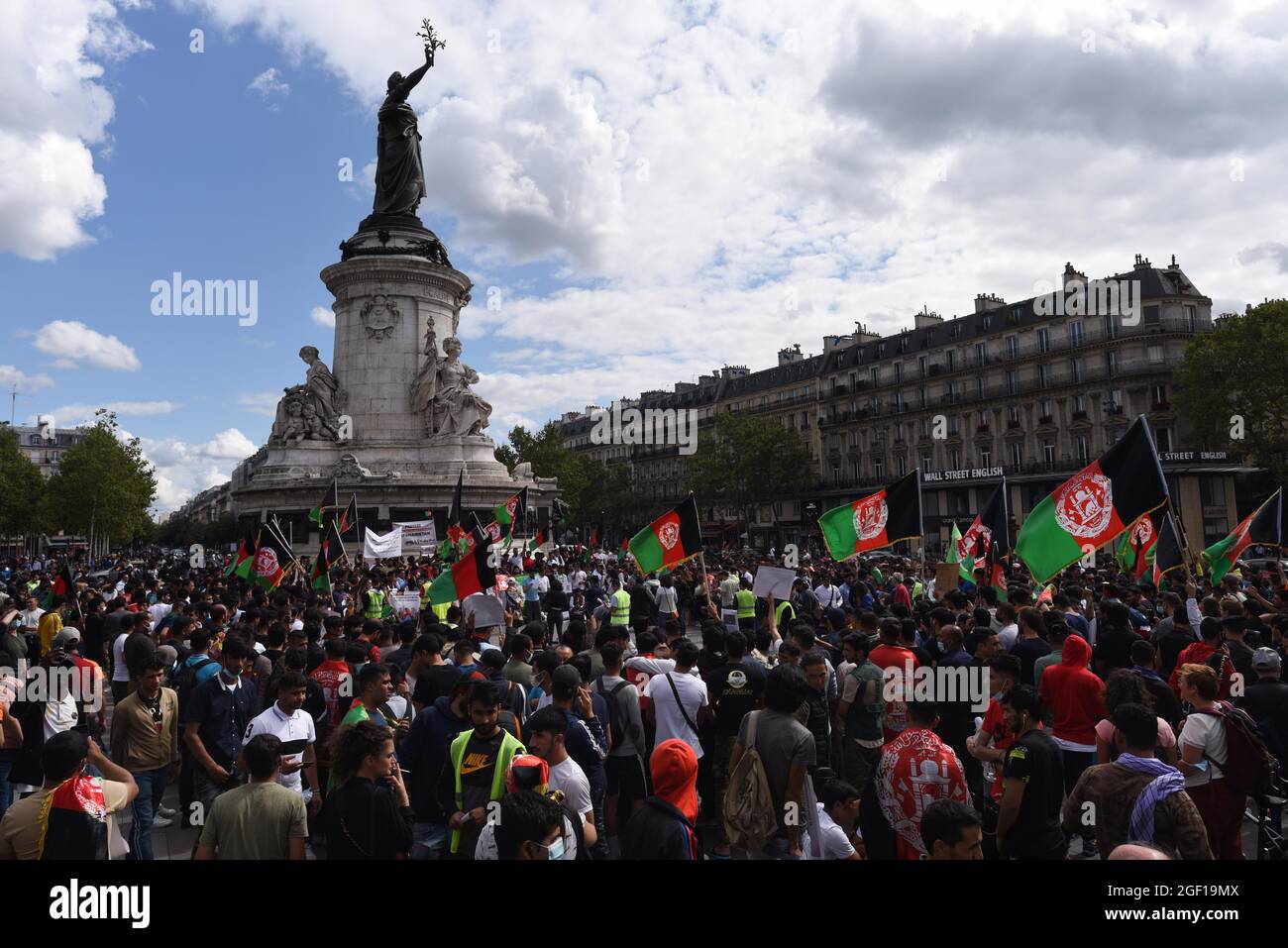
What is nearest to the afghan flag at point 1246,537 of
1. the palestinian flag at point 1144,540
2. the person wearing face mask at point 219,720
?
the palestinian flag at point 1144,540

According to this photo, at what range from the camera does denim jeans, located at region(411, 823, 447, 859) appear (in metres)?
5.56

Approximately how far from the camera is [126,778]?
5.09m

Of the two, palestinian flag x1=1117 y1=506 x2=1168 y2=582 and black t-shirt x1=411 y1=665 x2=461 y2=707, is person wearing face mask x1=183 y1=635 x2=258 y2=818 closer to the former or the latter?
black t-shirt x1=411 y1=665 x2=461 y2=707

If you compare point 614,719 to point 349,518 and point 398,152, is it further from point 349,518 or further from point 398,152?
point 398,152

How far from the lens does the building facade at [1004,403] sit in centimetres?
5066

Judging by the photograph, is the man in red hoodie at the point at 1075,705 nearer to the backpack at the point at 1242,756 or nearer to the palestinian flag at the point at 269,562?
the backpack at the point at 1242,756

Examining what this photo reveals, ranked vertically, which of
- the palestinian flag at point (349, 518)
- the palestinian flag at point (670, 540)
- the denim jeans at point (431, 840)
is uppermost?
the palestinian flag at point (349, 518)

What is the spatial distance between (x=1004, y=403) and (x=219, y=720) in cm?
5787

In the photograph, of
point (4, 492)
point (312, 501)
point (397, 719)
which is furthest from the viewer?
point (4, 492)

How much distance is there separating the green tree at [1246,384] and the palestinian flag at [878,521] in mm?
38634
